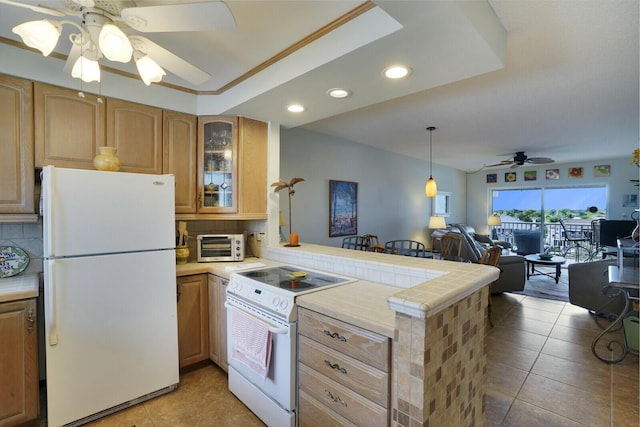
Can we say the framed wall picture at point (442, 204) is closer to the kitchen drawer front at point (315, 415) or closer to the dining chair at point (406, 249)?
the dining chair at point (406, 249)

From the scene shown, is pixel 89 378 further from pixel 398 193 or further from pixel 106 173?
pixel 398 193

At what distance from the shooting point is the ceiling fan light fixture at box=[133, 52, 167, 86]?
4.82 ft

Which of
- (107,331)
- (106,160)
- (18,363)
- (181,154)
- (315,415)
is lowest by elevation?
(315,415)

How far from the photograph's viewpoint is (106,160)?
2.06m

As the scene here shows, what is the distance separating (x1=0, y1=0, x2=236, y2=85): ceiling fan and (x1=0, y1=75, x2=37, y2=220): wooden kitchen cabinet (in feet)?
2.65

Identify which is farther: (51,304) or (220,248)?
(220,248)

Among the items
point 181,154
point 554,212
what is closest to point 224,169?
point 181,154

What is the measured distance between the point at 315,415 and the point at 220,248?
165cm

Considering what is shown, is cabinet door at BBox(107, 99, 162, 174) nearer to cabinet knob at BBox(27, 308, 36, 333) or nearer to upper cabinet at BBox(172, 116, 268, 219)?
upper cabinet at BBox(172, 116, 268, 219)

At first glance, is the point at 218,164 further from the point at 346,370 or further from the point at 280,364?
the point at 346,370

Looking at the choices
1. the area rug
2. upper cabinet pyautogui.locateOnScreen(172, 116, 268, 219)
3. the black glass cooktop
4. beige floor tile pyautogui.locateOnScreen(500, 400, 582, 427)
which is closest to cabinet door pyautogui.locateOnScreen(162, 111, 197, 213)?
upper cabinet pyautogui.locateOnScreen(172, 116, 268, 219)

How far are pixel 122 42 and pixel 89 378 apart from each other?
77.5 inches

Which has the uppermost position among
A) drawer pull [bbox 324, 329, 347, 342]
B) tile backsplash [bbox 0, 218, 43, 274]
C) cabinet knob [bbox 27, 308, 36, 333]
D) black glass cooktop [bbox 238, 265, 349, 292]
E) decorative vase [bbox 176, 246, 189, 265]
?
tile backsplash [bbox 0, 218, 43, 274]

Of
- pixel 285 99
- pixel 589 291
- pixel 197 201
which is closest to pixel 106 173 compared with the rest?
pixel 197 201
